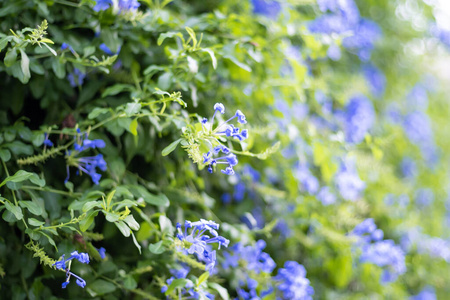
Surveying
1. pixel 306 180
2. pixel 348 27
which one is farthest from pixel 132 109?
pixel 348 27

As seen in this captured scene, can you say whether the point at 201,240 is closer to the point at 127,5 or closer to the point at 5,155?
the point at 5,155

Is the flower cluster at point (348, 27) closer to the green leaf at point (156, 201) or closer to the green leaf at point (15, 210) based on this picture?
the green leaf at point (156, 201)

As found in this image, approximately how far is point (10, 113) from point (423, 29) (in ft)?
6.87

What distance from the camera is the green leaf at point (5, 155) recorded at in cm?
110

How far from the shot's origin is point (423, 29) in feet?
8.31

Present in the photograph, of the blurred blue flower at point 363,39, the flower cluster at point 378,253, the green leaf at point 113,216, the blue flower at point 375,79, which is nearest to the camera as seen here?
the green leaf at point 113,216

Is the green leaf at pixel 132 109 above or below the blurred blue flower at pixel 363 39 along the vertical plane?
above

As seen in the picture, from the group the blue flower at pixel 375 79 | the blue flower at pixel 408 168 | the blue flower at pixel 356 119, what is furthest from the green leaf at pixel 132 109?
the blue flower at pixel 408 168

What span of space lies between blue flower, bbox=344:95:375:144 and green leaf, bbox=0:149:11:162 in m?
1.28

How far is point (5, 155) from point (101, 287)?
14.9 inches

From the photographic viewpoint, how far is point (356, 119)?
205 centimetres

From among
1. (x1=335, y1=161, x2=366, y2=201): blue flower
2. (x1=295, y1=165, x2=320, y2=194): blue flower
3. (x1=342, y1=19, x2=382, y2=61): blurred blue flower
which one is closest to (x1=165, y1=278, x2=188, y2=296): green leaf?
(x1=295, y1=165, x2=320, y2=194): blue flower

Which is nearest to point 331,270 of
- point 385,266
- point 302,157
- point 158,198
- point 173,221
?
point 385,266

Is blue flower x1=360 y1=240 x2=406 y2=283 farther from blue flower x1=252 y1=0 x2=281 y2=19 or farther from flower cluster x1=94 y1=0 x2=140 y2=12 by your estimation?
flower cluster x1=94 y1=0 x2=140 y2=12
